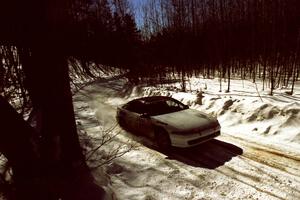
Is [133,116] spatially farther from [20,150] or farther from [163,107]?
[20,150]

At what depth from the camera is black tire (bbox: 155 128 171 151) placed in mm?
7882

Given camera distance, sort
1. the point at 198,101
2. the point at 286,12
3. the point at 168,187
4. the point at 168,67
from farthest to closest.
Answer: the point at 168,67
the point at 286,12
the point at 198,101
the point at 168,187

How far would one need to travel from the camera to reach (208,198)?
5.31 metres

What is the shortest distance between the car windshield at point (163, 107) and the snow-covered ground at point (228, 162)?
1020 mm

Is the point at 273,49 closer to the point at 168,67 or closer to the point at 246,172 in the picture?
the point at 168,67

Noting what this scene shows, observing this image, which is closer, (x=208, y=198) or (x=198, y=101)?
(x=208, y=198)

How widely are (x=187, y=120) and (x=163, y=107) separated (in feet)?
4.09

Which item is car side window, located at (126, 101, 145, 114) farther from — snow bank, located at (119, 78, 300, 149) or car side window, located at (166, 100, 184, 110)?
snow bank, located at (119, 78, 300, 149)

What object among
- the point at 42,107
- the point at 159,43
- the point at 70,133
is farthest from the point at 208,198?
the point at 159,43

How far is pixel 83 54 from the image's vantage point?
19312 millimetres

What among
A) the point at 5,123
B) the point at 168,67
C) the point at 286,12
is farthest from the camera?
the point at 168,67

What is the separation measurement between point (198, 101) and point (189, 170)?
6.41m

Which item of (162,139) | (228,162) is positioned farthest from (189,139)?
(228,162)

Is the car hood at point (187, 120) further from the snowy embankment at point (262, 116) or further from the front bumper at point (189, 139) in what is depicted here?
the snowy embankment at point (262, 116)
